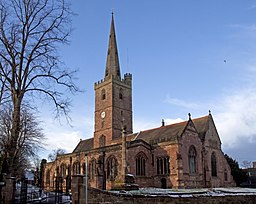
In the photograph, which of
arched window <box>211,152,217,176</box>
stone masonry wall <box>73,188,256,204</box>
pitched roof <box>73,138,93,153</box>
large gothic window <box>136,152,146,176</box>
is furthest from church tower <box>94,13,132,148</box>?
stone masonry wall <box>73,188,256,204</box>

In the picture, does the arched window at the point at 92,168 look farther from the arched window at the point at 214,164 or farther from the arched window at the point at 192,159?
the arched window at the point at 214,164

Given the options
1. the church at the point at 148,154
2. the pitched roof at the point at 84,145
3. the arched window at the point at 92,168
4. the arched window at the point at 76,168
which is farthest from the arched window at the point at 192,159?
the pitched roof at the point at 84,145

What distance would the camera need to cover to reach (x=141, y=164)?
39.8m

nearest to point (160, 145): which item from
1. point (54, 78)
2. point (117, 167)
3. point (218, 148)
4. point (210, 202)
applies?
point (117, 167)

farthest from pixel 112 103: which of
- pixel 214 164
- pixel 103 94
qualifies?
pixel 214 164

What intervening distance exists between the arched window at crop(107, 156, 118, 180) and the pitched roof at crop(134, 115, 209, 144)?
5.95 metres

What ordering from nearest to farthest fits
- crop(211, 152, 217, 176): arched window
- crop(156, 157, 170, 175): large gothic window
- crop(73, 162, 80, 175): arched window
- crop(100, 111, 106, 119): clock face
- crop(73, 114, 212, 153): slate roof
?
crop(156, 157, 170, 175): large gothic window
crop(73, 114, 212, 153): slate roof
crop(211, 152, 217, 176): arched window
crop(73, 162, 80, 175): arched window
crop(100, 111, 106, 119): clock face

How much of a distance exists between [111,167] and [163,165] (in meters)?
7.42

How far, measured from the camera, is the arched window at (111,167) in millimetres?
40406

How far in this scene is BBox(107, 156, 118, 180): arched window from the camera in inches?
1591

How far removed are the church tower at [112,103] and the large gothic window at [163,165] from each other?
13.5m

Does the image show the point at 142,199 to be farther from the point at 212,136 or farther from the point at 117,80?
the point at 117,80

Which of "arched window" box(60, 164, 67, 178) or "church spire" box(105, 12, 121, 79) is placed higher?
"church spire" box(105, 12, 121, 79)

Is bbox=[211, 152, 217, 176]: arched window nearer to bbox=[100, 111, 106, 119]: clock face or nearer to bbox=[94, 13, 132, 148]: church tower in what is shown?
bbox=[94, 13, 132, 148]: church tower
